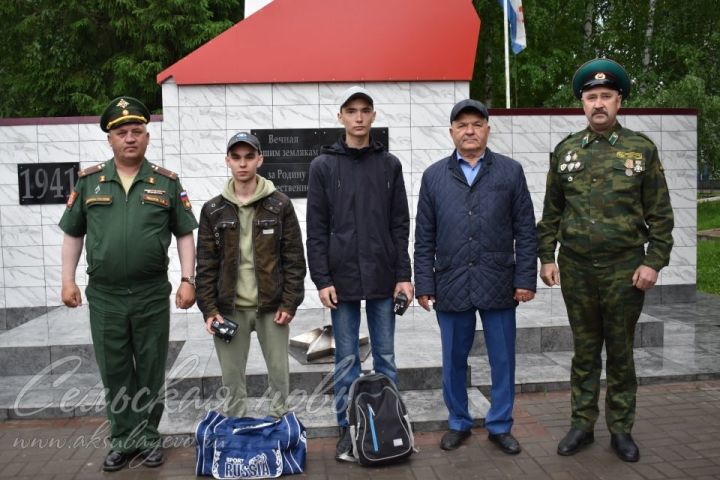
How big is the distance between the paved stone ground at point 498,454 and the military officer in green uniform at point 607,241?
0.18 metres

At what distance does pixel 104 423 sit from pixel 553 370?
10.8ft

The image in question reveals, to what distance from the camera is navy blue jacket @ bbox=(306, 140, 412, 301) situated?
3822 mm

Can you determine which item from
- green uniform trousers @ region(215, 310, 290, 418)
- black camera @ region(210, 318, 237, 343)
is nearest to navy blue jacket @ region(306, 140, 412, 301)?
green uniform trousers @ region(215, 310, 290, 418)

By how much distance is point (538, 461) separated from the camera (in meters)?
3.83

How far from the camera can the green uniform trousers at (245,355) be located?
3.83m

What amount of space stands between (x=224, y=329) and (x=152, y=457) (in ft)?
2.91

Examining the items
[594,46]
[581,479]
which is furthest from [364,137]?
[594,46]

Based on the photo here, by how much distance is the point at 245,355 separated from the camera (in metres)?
3.90

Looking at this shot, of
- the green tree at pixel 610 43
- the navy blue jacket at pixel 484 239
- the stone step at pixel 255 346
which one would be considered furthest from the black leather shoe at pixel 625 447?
the green tree at pixel 610 43

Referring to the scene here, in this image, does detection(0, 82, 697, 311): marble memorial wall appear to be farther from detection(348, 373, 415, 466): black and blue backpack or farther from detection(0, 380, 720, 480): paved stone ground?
detection(348, 373, 415, 466): black and blue backpack

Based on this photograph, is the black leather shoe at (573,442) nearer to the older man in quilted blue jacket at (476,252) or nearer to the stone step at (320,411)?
the older man in quilted blue jacket at (476,252)

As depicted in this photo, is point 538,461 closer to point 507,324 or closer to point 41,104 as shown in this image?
point 507,324

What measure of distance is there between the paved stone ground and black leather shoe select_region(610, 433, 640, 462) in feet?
0.13

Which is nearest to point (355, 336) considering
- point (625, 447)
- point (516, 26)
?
point (625, 447)
